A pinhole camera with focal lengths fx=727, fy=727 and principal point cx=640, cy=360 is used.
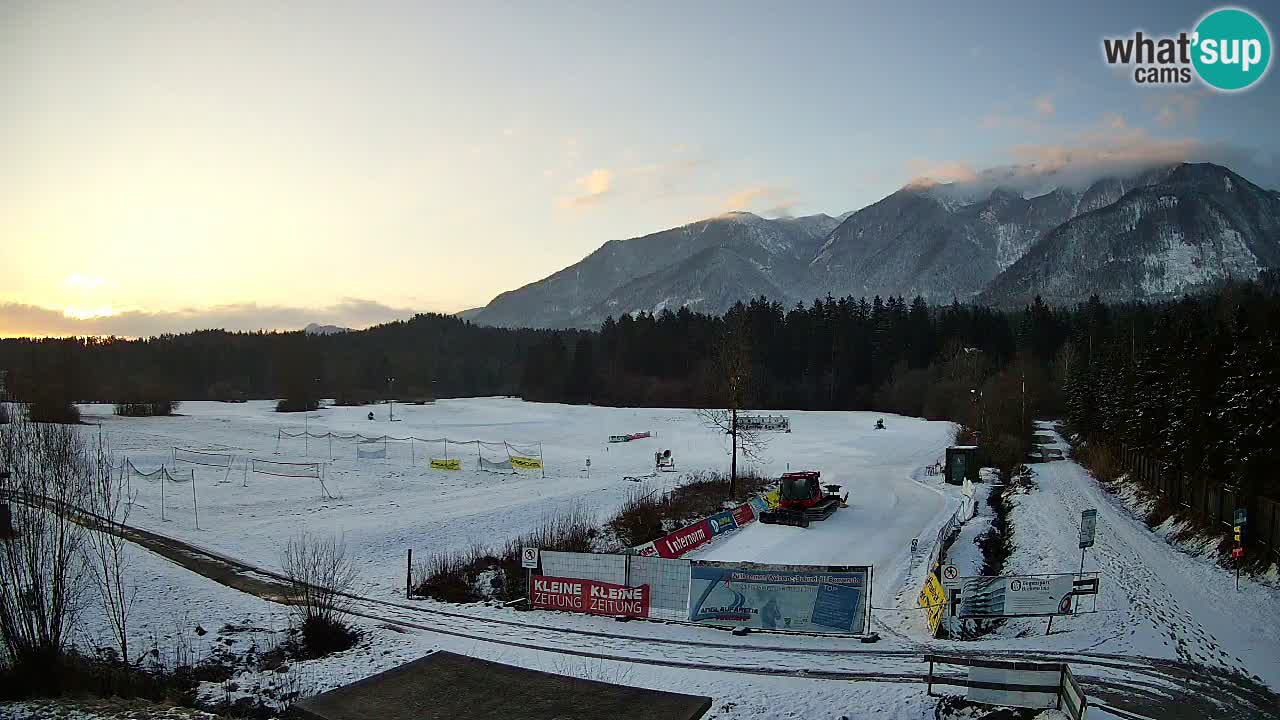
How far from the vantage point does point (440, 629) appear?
63.1ft

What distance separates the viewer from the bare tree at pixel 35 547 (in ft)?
40.9

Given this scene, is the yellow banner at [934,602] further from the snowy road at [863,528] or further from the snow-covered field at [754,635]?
the snowy road at [863,528]

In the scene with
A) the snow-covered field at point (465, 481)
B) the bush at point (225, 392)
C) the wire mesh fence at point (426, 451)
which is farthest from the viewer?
the bush at point (225, 392)

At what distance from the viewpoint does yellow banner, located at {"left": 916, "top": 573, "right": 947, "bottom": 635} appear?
742 inches

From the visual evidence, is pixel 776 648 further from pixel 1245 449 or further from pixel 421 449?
pixel 421 449

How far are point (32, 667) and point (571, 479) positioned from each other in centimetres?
3942

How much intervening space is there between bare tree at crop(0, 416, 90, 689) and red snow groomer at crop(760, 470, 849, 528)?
28.0 meters

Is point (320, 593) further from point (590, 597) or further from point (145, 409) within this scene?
point (145, 409)

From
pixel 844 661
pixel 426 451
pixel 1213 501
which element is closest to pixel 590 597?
pixel 844 661

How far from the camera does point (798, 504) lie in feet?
117

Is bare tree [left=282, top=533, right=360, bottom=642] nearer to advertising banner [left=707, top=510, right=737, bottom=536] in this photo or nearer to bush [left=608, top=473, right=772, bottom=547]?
bush [left=608, top=473, right=772, bottom=547]

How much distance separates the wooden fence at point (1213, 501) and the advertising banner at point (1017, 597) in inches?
355

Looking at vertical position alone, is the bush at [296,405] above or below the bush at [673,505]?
above

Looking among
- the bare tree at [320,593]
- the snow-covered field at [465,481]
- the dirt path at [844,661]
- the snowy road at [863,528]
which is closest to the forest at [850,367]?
the snow-covered field at [465,481]
